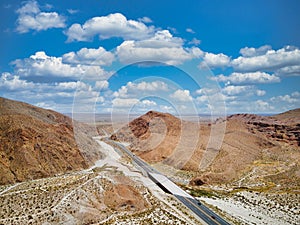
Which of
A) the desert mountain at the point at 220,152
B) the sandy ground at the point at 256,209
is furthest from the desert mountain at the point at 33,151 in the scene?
the sandy ground at the point at 256,209

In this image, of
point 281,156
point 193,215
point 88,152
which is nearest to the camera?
point 193,215

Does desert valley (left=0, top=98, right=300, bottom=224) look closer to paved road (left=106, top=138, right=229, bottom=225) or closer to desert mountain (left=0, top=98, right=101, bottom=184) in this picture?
desert mountain (left=0, top=98, right=101, bottom=184)

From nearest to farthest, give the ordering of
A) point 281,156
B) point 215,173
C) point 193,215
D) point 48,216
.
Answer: point 48,216 < point 193,215 < point 215,173 < point 281,156

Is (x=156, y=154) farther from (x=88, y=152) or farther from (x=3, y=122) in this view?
(x=3, y=122)

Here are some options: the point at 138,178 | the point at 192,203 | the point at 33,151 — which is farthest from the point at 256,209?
the point at 33,151

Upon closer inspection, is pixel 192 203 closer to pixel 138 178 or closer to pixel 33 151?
pixel 138 178

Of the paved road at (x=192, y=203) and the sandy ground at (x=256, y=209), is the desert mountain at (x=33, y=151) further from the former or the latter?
the sandy ground at (x=256, y=209)

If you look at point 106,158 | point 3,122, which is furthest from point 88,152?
point 3,122
